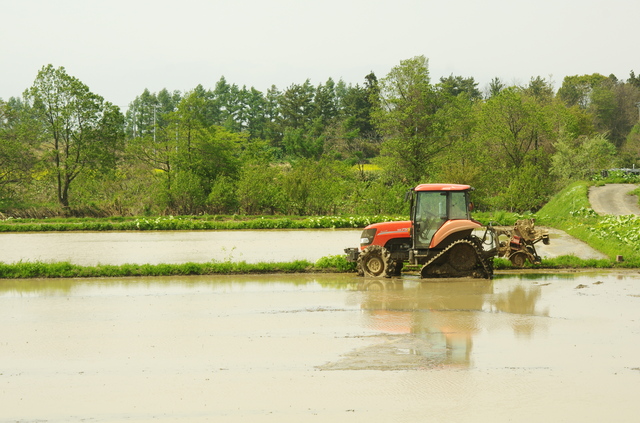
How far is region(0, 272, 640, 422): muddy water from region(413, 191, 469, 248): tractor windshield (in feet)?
4.39

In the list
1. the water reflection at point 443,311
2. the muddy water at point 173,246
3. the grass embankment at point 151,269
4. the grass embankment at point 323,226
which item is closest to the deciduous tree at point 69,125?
the grass embankment at point 323,226

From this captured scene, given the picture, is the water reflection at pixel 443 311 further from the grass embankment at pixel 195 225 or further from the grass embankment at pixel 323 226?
the grass embankment at pixel 195 225

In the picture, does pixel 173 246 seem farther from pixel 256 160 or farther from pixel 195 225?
pixel 256 160

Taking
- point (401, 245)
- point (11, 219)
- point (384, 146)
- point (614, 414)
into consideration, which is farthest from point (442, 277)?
point (384, 146)

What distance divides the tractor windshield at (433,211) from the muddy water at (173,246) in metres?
4.60

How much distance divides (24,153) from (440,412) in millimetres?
40258

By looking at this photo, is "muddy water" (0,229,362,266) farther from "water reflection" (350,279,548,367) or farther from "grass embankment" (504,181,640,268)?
"grass embankment" (504,181,640,268)

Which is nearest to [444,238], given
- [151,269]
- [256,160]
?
[151,269]

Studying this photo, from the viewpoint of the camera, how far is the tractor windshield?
603 inches

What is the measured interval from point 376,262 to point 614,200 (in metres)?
22.1

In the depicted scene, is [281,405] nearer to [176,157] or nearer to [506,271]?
[506,271]

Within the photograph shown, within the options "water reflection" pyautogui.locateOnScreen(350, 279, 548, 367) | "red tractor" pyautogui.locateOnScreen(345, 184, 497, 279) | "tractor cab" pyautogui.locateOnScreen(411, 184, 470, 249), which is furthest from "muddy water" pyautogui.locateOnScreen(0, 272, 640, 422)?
"tractor cab" pyautogui.locateOnScreen(411, 184, 470, 249)

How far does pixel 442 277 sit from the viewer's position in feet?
50.7

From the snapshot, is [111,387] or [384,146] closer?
[111,387]
